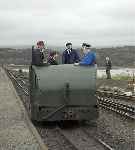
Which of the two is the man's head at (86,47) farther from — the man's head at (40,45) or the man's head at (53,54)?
the man's head at (40,45)

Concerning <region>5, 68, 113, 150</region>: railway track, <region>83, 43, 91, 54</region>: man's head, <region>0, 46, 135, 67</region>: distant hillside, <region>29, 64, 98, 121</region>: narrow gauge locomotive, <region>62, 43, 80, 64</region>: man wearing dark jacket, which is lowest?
<region>0, 46, 135, 67</region>: distant hillside

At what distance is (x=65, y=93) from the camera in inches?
520

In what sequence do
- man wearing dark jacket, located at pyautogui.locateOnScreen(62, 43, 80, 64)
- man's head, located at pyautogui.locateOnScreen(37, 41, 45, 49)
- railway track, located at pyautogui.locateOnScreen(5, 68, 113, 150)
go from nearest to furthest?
railway track, located at pyautogui.locateOnScreen(5, 68, 113, 150) → man's head, located at pyautogui.locateOnScreen(37, 41, 45, 49) → man wearing dark jacket, located at pyautogui.locateOnScreen(62, 43, 80, 64)

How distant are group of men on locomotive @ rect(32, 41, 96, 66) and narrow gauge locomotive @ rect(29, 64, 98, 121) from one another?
0.93 ft

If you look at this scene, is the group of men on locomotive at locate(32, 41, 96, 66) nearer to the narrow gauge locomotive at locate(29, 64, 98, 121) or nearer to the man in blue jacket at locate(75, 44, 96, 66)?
the man in blue jacket at locate(75, 44, 96, 66)

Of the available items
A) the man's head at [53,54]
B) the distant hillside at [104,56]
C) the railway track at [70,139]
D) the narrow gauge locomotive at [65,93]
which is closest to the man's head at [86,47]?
the narrow gauge locomotive at [65,93]

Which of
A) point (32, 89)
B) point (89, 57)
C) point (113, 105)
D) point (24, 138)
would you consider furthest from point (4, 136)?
point (113, 105)

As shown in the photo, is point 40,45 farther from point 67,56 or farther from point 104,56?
point 104,56

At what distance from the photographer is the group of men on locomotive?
13.6 meters

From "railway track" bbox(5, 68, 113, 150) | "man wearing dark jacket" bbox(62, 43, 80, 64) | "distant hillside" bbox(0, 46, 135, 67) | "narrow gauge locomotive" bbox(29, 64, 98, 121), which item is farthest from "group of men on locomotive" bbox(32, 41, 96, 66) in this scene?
"distant hillside" bbox(0, 46, 135, 67)

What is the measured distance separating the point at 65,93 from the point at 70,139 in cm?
151

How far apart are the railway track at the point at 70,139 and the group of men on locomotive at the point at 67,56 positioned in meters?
1.94

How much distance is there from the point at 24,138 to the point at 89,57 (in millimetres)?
3203

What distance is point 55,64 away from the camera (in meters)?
14.3
